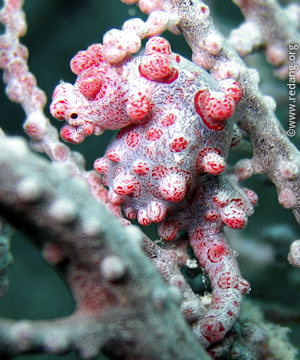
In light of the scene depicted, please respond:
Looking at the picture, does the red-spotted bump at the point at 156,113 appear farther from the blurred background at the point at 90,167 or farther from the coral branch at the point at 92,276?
the blurred background at the point at 90,167

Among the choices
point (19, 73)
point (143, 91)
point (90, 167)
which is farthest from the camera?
point (90, 167)

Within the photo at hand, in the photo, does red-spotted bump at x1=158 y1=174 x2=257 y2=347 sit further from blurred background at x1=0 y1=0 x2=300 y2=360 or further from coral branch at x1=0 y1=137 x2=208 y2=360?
coral branch at x1=0 y1=137 x2=208 y2=360

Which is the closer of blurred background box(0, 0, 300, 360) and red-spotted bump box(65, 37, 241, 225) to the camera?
red-spotted bump box(65, 37, 241, 225)

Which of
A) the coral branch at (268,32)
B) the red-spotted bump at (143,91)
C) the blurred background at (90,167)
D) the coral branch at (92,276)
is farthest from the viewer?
the coral branch at (268,32)

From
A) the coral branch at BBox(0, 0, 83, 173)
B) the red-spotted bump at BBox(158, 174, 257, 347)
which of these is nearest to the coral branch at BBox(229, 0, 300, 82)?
the red-spotted bump at BBox(158, 174, 257, 347)

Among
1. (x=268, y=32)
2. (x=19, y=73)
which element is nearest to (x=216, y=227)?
(x=19, y=73)

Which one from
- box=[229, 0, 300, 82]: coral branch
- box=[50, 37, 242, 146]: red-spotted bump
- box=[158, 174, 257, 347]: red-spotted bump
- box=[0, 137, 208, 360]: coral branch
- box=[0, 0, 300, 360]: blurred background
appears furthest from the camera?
box=[229, 0, 300, 82]: coral branch

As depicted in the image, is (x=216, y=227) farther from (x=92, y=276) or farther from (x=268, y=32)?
(x=268, y=32)

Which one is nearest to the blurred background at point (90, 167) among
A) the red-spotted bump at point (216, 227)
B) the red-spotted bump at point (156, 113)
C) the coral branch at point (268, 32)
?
the coral branch at point (268, 32)

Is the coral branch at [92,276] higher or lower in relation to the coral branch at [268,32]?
lower
